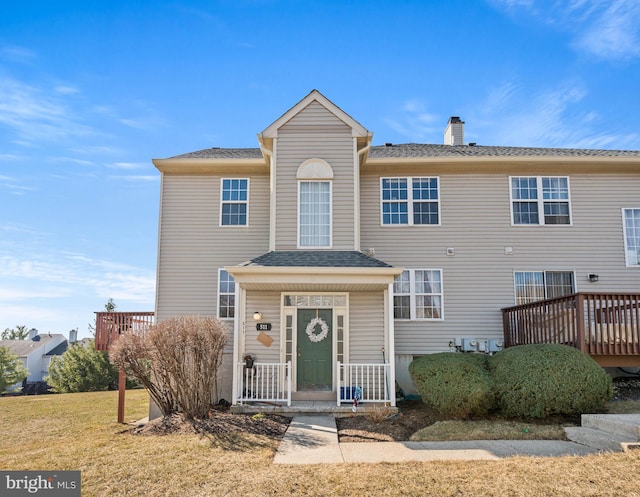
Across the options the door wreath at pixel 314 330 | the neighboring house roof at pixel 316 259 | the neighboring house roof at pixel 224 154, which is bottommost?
Answer: the door wreath at pixel 314 330

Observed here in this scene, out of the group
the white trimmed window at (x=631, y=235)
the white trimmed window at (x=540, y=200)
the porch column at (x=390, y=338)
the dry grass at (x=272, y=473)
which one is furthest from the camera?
the white trimmed window at (x=540, y=200)

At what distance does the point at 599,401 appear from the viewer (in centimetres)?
837

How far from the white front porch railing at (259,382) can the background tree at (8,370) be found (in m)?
37.6

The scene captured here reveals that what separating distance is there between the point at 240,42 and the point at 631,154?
1146 cm

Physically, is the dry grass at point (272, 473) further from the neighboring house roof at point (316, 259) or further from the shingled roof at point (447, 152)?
the shingled roof at point (447, 152)

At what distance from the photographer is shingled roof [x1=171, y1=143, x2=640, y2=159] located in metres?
13.4

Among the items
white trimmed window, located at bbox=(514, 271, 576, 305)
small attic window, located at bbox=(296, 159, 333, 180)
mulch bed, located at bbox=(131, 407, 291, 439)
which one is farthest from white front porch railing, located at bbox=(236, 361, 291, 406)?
white trimmed window, located at bbox=(514, 271, 576, 305)

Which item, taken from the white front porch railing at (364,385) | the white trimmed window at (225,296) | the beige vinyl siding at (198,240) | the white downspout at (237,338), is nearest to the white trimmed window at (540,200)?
the white front porch railing at (364,385)

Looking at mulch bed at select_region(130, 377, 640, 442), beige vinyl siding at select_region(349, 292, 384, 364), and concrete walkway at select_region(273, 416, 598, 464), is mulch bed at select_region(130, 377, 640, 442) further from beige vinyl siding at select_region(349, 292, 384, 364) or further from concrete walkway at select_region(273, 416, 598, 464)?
beige vinyl siding at select_region(349, 292, 384, 364)

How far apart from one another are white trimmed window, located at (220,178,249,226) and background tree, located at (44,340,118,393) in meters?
25.2

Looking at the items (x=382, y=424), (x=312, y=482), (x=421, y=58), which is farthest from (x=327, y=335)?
(x=421, y=58)

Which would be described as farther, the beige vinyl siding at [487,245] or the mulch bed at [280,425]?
the beige vinyl siding at [487,245]

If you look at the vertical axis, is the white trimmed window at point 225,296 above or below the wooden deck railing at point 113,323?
above

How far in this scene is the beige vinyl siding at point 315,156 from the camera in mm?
11930
